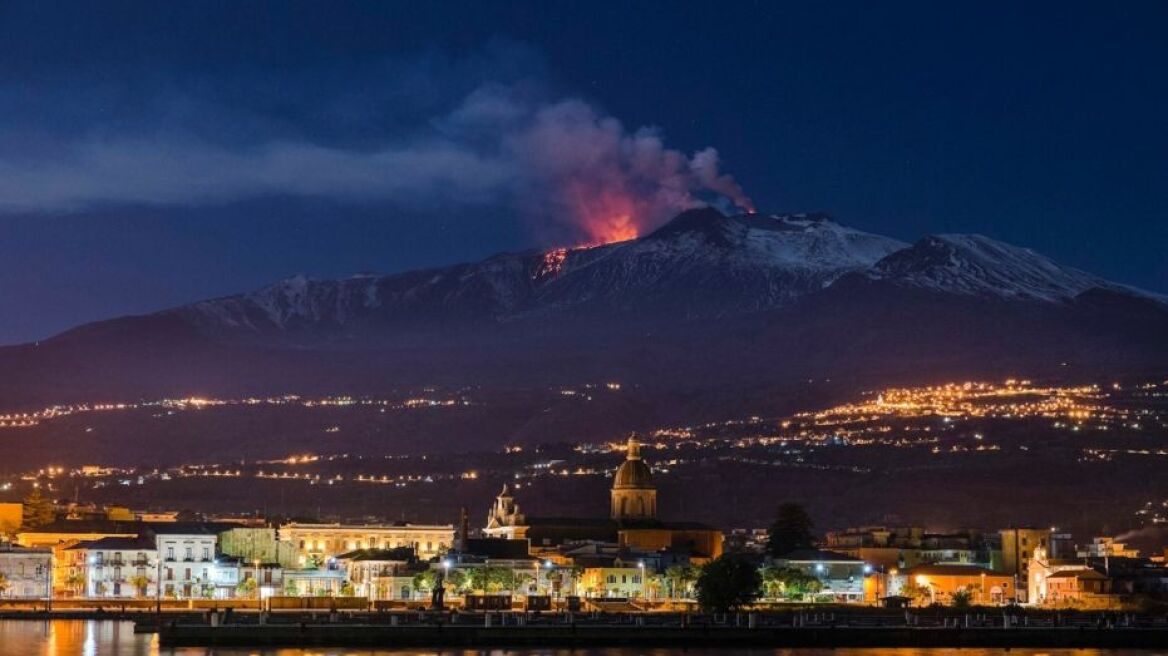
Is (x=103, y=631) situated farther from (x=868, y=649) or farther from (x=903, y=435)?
(x=903, y=435)

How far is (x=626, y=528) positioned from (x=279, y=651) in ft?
201

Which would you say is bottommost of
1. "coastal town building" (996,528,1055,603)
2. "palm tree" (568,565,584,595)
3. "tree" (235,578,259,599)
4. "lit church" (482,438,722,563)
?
"tree" (235,578,259,599)

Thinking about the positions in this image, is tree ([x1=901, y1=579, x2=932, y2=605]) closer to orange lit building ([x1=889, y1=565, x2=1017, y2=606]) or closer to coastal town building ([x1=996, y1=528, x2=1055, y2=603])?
orange lit building ([x1=889, y1=565, x2=1017, y2=606])

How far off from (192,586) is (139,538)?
4.17 metres

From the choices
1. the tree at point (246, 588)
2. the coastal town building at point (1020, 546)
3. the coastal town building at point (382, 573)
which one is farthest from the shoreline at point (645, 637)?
the coastal town building at point (1020, 546)

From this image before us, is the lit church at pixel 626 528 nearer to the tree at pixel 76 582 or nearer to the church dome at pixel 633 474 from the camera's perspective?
the church dome at pixel 633 474

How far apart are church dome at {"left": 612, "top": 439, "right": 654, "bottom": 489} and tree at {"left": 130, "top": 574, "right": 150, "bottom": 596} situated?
38.3 meters

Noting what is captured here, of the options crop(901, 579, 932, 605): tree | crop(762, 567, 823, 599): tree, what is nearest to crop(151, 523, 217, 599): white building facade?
crop(762, 567, 823, 599): tree

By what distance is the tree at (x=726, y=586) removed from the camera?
288 ft

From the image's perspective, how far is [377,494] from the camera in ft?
607

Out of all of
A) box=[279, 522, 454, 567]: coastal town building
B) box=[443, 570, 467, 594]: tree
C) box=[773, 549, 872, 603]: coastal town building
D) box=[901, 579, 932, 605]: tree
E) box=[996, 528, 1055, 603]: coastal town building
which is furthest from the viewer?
box=[279, 522, 454, 567]: coastal town building

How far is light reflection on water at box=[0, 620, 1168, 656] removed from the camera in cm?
6719

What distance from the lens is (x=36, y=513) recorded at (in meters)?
123

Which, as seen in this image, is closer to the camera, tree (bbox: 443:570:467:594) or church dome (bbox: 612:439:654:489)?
tree (bbox: 443:570:467:594)
